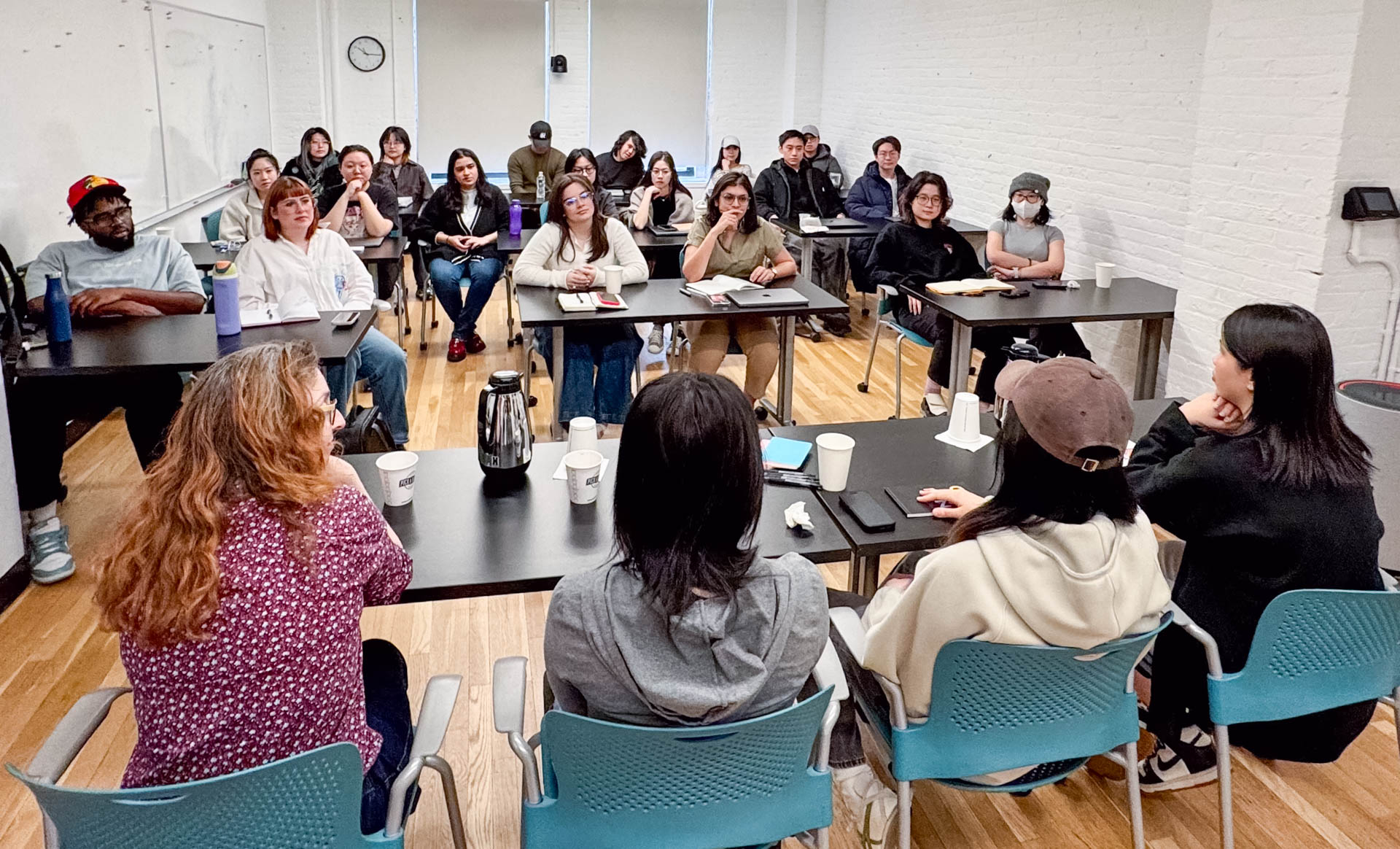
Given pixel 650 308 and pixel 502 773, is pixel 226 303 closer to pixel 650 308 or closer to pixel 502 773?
pixel 650 308

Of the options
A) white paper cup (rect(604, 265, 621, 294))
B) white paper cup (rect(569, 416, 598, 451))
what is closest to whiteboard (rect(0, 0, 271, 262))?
white paper cup (rect(604, 265, 621, 294))

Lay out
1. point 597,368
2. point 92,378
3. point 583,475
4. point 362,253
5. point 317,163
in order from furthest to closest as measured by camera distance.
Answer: point 317,163
point 362,253
point 597,368
point 92,378
point 583,475

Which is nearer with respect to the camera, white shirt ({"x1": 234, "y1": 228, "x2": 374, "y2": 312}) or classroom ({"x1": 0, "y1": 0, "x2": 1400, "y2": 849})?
classroom ({"x1": 0, "y1": 0, "x2": 1400, "y2": 849})

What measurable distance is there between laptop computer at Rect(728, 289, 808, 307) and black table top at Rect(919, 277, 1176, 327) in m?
0.56

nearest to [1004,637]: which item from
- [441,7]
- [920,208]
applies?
[920,208]

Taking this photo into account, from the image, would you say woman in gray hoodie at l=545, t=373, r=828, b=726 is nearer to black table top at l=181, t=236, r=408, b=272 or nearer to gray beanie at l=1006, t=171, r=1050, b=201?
black table top at l=181, t=236, r=408, b=272

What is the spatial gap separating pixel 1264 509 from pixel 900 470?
733 millimetres

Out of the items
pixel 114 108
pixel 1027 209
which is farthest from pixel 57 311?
pixel 1027 209

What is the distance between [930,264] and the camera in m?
5.02

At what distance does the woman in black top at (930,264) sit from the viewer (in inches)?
183

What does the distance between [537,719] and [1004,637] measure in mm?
1304

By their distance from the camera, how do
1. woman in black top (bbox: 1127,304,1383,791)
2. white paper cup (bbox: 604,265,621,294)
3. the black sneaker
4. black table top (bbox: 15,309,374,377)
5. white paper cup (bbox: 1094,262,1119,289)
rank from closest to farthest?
woman in black top (bbox: 1127,304,1383,791) → the black sneaker → black table top (bbox: 15,309,374,377) → white paper cup (bbox: 604,265,621,294) → white paper cup (bbox: 1094,262,1119,289)

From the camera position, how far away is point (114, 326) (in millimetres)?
3350

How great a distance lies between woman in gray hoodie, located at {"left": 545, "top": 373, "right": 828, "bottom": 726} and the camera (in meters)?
1.38
